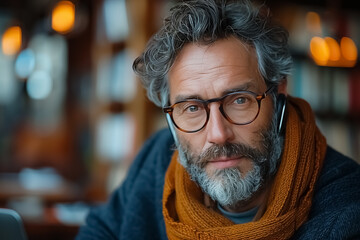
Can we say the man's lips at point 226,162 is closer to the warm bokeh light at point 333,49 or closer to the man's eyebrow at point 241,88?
the man's eyebrow at point 241,88

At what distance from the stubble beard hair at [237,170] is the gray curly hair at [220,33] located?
22cm

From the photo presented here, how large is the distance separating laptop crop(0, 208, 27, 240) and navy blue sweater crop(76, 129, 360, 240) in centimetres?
51

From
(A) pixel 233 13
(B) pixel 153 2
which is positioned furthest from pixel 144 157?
(B) pixel 153 2

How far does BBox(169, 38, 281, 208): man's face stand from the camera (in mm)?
1502

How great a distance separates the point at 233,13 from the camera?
163 centimetres

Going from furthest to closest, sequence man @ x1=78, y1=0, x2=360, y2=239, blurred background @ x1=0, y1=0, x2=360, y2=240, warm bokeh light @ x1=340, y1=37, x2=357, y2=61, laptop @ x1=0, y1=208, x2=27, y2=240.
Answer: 1. blurred background @ x1=0, y1=0, x2=360, y2=240
2. warm bokeh light @ x1=340, y1=37, x2=357, y2=61
3. man @ x1=78, y1=0, x2=360, y2=239
4. laptop @ x1=0, y1=208, x2=27, y2=240

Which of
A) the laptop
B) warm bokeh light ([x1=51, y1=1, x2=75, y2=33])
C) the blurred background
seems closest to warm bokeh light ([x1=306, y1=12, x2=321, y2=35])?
the blurred background

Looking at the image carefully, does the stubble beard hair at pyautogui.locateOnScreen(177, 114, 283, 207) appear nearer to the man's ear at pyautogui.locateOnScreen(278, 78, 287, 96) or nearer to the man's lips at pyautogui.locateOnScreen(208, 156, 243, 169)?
the man's lips at pyautogui.locateOnScreen(208, 156, 243, 169)

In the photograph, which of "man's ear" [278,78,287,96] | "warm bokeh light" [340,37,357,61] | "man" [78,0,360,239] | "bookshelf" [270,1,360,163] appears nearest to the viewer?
"man" [78,0,360,239]

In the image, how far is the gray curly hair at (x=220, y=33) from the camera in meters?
1.58

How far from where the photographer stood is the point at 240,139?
1507mm

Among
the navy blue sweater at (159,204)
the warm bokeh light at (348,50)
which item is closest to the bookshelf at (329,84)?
the warm bokeh light at (348,50)

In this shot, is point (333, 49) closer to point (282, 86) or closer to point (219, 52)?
point (282, 86)

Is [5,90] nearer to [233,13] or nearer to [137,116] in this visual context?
[137,116]
